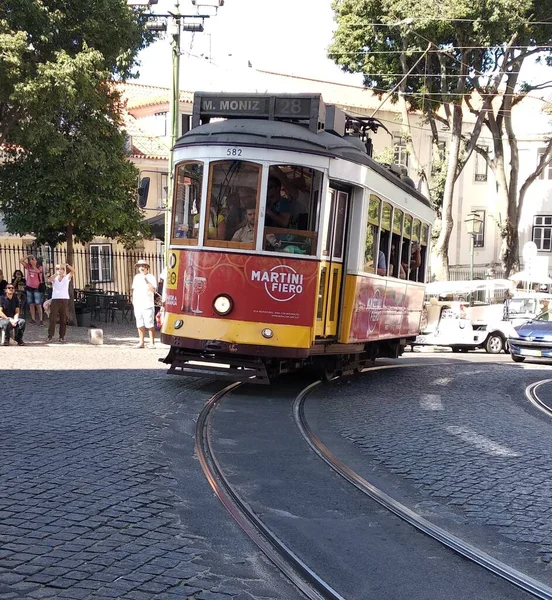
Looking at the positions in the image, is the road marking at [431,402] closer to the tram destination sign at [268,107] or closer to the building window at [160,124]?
the tram destination sign at [268,107]

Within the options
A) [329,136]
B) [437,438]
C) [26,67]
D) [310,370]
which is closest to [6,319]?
[26,67]

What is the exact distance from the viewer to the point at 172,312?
11.6 metres

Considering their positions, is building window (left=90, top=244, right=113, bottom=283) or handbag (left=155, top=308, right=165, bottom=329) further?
building window (left=90, top=244, right=113, bottom=283)

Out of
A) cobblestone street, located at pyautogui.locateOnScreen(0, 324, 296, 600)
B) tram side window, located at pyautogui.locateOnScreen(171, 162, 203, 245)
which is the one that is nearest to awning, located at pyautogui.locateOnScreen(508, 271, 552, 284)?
tram side window, located at pyautogui.locateOnScreen(171, 162, 203, 245)

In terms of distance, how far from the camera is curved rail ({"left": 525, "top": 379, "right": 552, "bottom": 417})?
12.5m

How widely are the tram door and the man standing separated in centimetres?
769

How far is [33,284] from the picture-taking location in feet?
72.4

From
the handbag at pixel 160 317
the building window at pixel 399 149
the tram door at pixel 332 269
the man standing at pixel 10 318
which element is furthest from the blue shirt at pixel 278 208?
the building window at pixel 399 149

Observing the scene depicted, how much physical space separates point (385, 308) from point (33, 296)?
11.2m

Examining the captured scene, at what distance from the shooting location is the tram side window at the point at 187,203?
11.4m

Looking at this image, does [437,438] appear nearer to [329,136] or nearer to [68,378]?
[329,136]

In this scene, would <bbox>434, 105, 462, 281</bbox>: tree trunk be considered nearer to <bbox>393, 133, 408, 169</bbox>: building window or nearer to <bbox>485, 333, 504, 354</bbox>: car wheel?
<bbox>485, 333, 504, 354</bbox>: car wheel

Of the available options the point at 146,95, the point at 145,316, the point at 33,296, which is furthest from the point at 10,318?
the point at 146,95

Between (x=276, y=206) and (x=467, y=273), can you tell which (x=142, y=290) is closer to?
(x=276, y=206)
